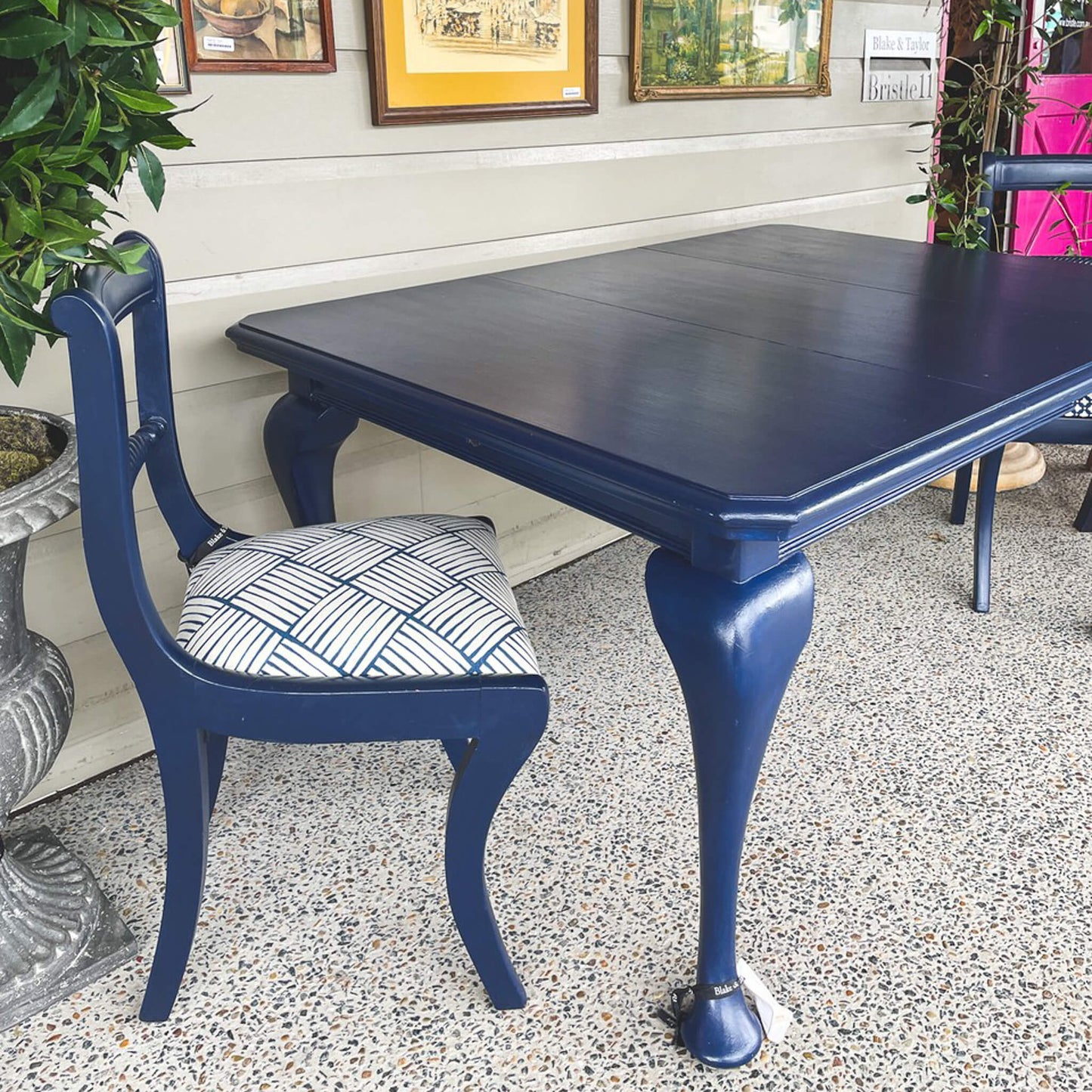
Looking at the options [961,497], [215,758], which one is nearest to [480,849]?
[215,758]

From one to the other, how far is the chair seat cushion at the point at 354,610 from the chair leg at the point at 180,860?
0.38 ft

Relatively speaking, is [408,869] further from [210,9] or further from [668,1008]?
[210,9]

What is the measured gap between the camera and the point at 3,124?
0.99m

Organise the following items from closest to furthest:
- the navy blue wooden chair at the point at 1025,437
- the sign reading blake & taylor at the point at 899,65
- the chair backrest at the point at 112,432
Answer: the chair backrest at the point at 112,432 < the navy blue wooden chair at the point at 1025,437 < the sign reading blake & taylor at the point at 899,65

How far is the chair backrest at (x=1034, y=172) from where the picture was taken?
2545mm

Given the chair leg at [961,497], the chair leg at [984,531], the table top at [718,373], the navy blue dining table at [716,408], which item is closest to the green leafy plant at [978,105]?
the chair leg at [961,497]

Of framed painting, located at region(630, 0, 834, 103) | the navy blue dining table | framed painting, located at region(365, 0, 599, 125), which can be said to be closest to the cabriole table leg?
the navy blue dining table

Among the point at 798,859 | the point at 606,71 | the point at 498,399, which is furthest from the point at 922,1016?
the point at 606,71

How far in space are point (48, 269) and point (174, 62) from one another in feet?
2.12

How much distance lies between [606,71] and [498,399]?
1.28 meters

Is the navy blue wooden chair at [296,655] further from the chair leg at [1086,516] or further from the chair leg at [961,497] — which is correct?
the chair leg at [1086,516]

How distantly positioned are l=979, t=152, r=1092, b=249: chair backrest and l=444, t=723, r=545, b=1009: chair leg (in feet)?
6.85

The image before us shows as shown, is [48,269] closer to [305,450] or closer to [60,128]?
[60,128]

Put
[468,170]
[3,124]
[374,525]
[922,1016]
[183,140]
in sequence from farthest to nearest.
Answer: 1. [468,170]
2. [374,525]
3. [922,1016]
4. [183,140]
5. [3,124]
